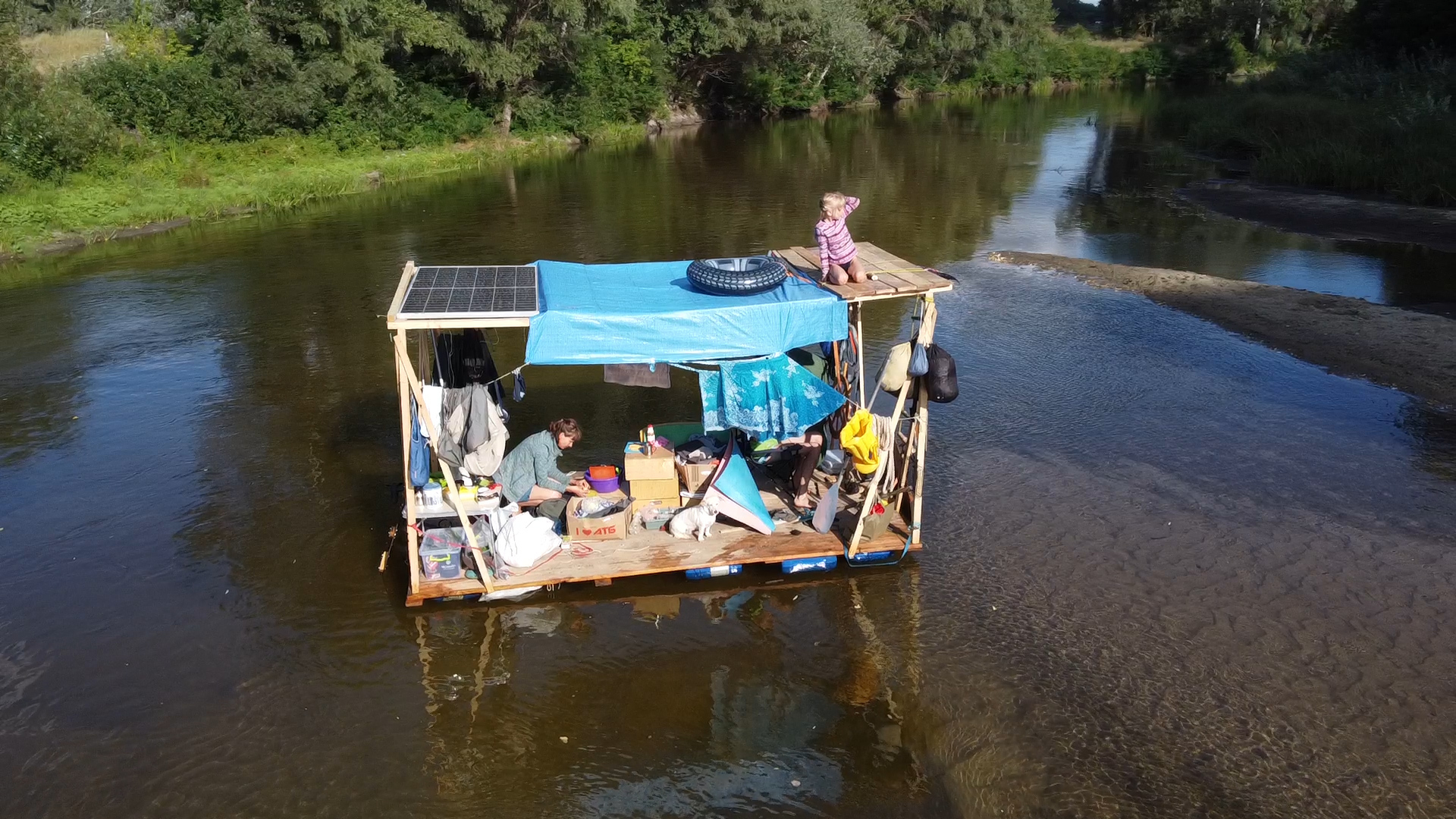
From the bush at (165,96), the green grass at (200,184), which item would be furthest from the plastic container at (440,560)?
the bush at (165,96)

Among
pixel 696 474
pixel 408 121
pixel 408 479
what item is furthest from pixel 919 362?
pixel 408 121

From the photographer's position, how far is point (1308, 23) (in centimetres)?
7119

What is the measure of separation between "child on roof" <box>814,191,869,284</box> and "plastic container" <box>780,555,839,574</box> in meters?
2.63

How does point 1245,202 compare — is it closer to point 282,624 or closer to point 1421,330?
point 1421,330

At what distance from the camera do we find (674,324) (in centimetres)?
922

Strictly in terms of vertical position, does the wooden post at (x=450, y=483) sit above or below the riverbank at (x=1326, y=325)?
above

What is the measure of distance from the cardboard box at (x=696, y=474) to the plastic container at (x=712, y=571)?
1035 mm

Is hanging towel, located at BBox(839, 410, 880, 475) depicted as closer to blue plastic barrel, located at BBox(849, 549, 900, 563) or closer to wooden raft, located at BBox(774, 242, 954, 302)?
blue plastic barrel, located at BBox(849, 549, 900, 563)

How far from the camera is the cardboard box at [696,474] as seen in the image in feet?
34.4

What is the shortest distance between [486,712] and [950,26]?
62051 mm

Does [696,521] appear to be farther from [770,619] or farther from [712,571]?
[770,619]

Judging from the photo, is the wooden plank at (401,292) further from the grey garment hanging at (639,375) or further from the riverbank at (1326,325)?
the riverbank at (1326,325)

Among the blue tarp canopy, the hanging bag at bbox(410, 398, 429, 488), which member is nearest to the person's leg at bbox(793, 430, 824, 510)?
the blue tarp canopy

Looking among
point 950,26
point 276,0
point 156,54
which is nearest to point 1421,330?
point 276,0
